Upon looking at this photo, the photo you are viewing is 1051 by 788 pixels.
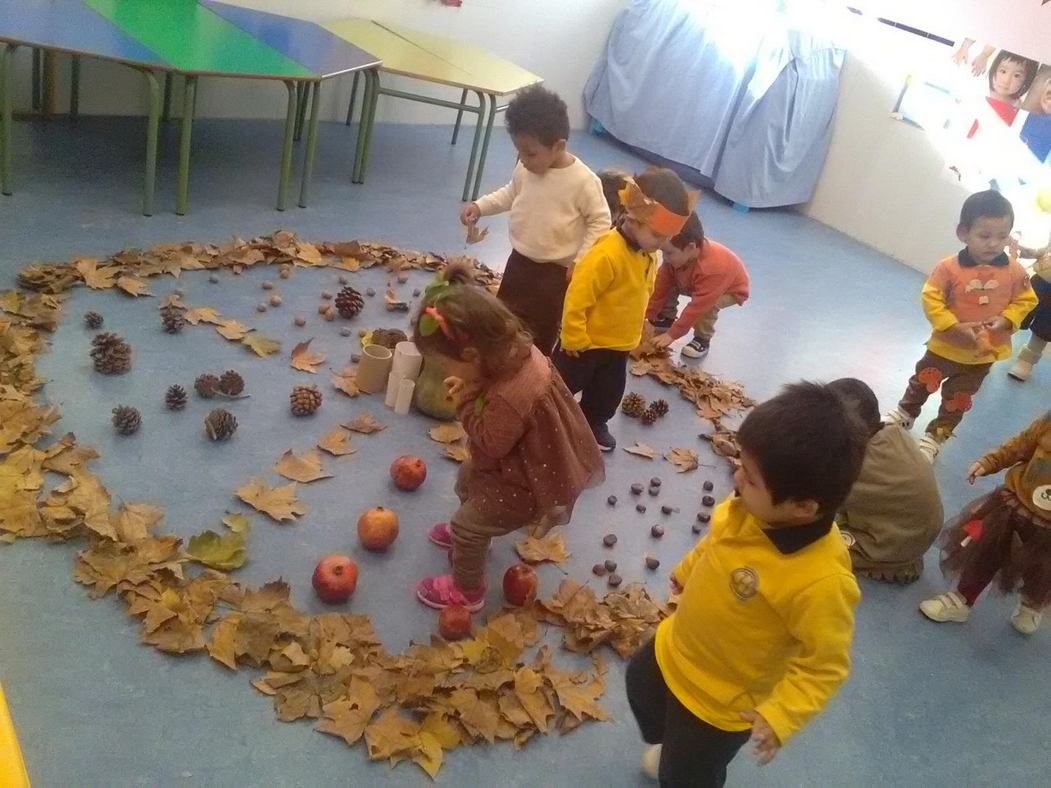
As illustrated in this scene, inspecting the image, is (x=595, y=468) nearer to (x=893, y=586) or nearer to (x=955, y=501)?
(x=893, y=586)

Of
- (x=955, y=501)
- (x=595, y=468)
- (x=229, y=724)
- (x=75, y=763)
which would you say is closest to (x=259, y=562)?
(x=229, y=724)

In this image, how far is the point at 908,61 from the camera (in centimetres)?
653

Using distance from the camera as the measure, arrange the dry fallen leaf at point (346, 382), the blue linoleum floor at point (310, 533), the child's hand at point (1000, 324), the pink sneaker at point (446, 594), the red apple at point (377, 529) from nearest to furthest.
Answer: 1. the blue linoleum floor at point (310, 533)
2. the pink sneaker at point (446, 594)
3. the red apple at point (377, 529)
4. the dry fallen leaf at point (346, 382)
5. the child's hand at point (1000, 324)

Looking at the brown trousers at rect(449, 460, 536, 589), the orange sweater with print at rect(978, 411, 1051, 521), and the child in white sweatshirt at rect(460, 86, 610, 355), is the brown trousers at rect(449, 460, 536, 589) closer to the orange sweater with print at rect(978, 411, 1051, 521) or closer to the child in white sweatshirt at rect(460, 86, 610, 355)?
the child in white sweatshirt at rect(460, 86, 610, 355)

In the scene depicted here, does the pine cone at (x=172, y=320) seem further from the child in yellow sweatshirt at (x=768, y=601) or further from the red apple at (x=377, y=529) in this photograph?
the child in yellow sweatshirt at (x=768, y=601)

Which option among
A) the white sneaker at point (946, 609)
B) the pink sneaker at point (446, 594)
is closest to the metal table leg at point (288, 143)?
the pink sneaker at point (446, 594)

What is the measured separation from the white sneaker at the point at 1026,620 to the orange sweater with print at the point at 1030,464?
19.6 inches

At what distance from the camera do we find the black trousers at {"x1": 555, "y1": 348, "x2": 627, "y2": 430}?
124 inches

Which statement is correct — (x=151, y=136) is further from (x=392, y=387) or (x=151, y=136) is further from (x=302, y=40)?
(x=392, y=387)

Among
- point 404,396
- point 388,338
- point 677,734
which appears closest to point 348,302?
point 388,338

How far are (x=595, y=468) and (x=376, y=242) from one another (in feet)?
8.29

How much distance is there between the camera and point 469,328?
2.11 metres

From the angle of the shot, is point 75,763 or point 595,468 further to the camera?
point 595,468

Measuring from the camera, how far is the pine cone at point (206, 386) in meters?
3.04
